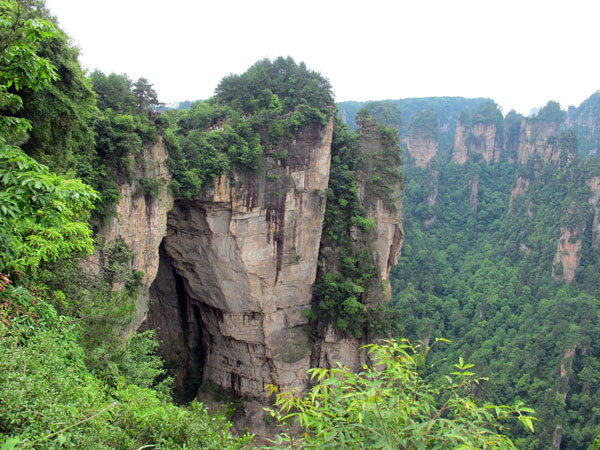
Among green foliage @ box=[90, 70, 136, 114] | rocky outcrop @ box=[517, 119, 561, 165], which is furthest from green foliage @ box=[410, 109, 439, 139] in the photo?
green foliage @ box=[90, 70, 136, 114]

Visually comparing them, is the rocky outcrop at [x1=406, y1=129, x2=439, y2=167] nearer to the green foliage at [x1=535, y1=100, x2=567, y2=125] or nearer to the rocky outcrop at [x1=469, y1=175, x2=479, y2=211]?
the rocky outcrop at [x1=469, y1=175, x2=479, y2=211]

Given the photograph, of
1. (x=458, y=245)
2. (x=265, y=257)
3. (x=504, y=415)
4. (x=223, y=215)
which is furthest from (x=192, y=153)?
(x=458, y=245)

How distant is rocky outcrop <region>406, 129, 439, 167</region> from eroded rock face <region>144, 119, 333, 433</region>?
145 feet

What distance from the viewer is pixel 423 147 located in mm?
58531

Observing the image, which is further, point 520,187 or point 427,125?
point 427,125

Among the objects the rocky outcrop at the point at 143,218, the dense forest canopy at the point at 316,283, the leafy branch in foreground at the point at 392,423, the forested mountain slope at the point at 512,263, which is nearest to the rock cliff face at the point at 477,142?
the forested mountain slope at the point at 512,263

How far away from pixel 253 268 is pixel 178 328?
6.10 m

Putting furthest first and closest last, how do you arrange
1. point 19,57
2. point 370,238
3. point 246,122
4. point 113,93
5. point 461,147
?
point 461,147
point 370,238
point 246,122
point 113,93
point 19,57

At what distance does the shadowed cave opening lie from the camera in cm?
1916

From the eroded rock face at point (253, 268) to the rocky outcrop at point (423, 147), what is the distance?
44.3m

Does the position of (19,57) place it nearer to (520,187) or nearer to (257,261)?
(257,261)

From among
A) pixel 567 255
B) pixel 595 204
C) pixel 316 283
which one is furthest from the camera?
pixel 595 204

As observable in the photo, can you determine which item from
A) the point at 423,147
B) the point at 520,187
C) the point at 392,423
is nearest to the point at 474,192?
the point at 520,187

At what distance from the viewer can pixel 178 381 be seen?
19234mm
